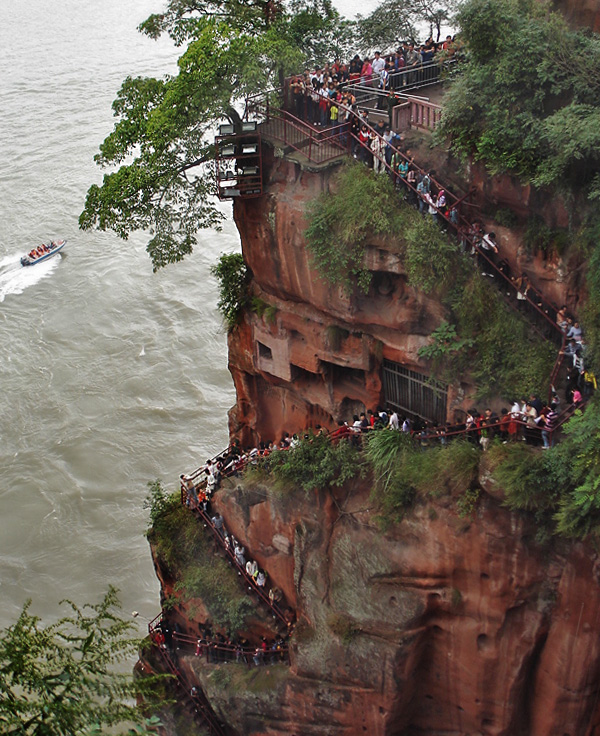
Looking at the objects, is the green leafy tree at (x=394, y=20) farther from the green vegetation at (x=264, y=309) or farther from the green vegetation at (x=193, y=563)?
the green vegetation at (x=193, y=563)

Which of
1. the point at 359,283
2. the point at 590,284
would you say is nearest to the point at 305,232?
the point at 359,283

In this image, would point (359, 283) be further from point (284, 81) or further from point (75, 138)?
point (75, 138)

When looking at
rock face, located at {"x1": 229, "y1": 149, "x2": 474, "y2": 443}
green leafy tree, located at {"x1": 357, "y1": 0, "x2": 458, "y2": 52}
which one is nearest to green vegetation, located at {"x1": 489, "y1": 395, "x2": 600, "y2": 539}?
rock face, located at {"x1": 229, "y1": 149, "x2": 474, "y2": 443}

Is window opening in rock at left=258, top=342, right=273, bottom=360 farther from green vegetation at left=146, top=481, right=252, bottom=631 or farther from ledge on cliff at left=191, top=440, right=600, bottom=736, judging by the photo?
green vegetation at left=146, top=481, right=252, bottom=631

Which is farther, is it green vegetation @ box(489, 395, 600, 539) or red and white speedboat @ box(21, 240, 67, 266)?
red and white speedboat @ box(21, 240, 67, 266)

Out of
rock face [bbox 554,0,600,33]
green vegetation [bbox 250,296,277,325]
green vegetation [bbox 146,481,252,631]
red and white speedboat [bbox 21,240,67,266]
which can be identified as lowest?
green vegetation [bbox 146,481,252,631]

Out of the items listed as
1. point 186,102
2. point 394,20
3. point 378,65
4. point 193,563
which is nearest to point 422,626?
point 193,563
